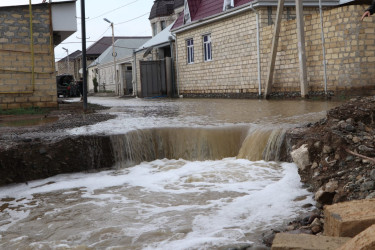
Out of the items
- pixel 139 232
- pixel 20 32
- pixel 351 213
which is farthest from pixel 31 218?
pixel 20 32

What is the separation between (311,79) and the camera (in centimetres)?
1282

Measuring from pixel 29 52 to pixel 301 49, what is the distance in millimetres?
7749

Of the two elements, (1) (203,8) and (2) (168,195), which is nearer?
(2) (168,195)

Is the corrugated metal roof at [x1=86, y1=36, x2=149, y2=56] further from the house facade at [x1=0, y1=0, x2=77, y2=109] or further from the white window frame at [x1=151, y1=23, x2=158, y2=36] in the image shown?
the house facade at [x1=0, y1=0, x2=77, y2=109]

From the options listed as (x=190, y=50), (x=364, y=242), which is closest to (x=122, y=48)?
(x=190, y=50)

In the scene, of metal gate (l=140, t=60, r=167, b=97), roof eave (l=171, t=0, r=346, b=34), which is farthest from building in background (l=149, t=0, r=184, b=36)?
roof eave (l=171, t=0, r=346, b=34)

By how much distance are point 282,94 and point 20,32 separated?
27.5 ft

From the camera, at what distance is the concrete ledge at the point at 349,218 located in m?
2.57

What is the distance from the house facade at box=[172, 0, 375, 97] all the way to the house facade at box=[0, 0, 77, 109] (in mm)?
6826

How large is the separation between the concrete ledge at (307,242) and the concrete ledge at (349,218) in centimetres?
9

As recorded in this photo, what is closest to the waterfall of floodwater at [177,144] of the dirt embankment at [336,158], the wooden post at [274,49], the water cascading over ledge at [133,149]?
the water cascading over ledge at [133,149]

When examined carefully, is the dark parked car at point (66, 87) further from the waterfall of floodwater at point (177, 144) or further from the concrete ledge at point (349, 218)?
the concrete ledge at point (349, 218)

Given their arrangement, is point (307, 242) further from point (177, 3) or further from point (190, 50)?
point (177, 3)

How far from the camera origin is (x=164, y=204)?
436cm
